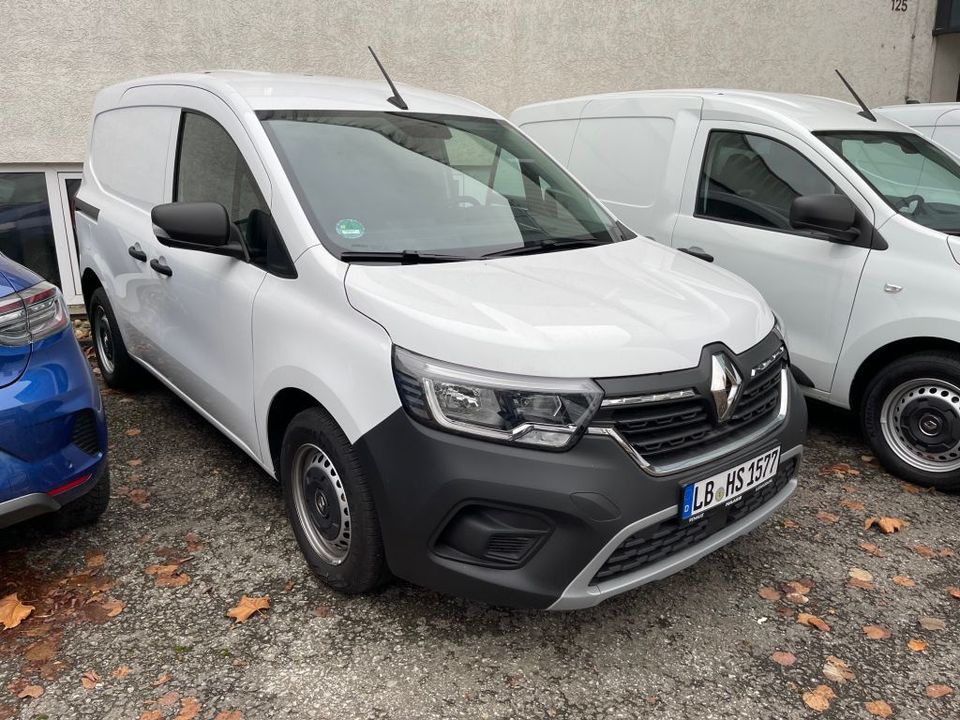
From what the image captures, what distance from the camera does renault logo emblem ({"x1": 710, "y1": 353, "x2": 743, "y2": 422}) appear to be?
253cm

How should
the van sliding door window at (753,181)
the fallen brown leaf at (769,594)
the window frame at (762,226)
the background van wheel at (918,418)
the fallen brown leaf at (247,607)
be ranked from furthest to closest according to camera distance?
1. the van sliding door window at (753,181)
2. the window frame at (762,226)
3. the background van wheel at (918,418)
4. the fallen brown leaf at (769,594)
5. the fallen brown leaf at (247,607)

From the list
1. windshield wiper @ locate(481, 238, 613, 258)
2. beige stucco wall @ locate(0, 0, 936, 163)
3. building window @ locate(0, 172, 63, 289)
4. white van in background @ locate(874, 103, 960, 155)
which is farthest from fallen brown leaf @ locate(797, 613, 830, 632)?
building window @ locate(0, 172, 63, 289)

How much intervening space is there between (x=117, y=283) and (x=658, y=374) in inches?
125

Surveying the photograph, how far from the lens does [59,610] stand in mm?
2902

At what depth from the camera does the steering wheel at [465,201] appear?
322 cm

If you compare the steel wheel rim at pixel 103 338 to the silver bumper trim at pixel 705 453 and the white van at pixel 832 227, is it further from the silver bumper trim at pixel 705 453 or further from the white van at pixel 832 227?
the silver bumper trim at pixel 705 453

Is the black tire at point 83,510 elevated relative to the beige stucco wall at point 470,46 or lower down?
lower down

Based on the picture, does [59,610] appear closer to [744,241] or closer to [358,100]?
[358,100]

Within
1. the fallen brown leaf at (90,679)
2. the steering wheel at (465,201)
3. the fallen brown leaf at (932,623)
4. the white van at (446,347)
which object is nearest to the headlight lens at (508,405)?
the white van at (446,347)

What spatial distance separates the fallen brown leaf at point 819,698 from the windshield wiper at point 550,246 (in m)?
Answer: 1.80

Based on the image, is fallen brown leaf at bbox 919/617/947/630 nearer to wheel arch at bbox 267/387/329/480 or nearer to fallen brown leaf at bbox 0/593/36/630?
wheel arch at bbox 267/387/329/480

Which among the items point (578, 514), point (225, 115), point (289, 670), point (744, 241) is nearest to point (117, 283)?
point (225, 115)

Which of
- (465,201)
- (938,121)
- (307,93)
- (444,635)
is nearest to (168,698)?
(444,635)

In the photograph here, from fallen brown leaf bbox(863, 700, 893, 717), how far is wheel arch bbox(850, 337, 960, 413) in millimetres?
1866
